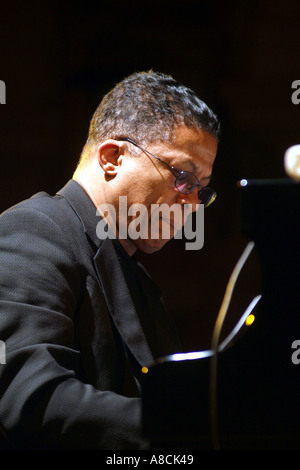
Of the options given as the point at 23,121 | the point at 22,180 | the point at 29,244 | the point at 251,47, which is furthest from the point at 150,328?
the point at 251,47

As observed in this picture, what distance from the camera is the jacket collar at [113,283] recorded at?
1.75 meters

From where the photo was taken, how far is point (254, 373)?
45.5 inches

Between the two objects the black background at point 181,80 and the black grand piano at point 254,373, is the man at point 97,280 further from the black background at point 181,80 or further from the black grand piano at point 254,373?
the black background at point 181,80

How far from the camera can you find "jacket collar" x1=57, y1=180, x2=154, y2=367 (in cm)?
175

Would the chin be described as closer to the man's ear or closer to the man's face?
the man's face

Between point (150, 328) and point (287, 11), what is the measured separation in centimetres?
233

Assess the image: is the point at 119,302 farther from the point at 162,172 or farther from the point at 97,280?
the point at 162,172

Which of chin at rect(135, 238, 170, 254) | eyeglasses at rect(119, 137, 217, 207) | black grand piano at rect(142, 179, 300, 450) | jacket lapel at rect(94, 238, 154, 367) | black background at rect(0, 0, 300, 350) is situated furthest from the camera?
black background at rect(0, 0, 300, 350)

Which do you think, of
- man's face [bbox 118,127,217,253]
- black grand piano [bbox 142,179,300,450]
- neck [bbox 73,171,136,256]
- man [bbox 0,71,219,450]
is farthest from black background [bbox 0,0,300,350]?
black grand piano [bbox 142,179,300,450]

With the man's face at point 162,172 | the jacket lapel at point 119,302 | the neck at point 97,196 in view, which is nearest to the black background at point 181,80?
the neck at point 97,196

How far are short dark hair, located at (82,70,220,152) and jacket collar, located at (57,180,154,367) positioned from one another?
0.31m

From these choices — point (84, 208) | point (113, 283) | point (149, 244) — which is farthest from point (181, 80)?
point (113, 283)

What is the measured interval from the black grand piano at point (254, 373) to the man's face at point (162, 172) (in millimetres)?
799

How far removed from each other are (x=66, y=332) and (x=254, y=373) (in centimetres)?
53
